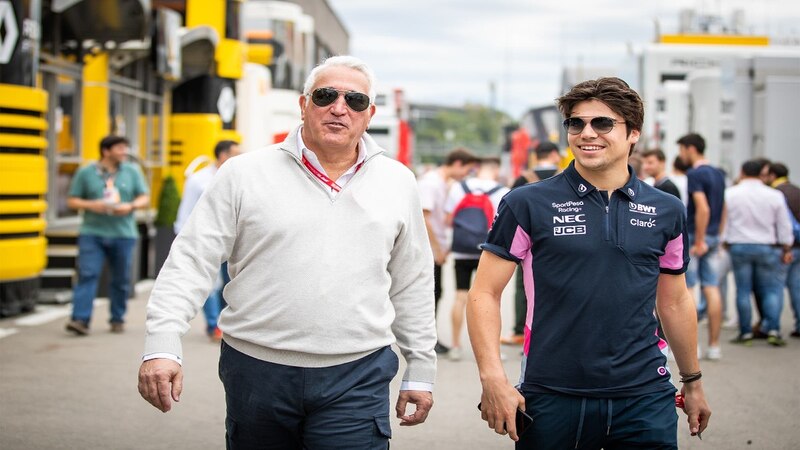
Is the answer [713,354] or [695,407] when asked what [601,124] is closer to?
[695,407]

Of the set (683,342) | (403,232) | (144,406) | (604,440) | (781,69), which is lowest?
(144,406)

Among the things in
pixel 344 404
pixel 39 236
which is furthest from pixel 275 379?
pixel 39 236

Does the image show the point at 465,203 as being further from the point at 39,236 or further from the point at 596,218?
the point at 596,218

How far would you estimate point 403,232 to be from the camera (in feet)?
13.3

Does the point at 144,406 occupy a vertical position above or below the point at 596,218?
below

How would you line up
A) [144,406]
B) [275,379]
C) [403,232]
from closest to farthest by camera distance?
1. [275,379]
2. [403,232]
3. [144,406]

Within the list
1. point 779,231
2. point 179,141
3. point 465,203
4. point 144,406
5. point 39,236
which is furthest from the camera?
point 179,141

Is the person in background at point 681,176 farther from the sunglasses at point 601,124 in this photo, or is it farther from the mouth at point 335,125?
the mouth at point 335,125

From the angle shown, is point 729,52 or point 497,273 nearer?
point 497,273

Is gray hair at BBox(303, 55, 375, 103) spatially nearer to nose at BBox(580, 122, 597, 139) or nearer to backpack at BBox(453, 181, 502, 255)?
nose at BBox(580, 122, 597, 139)

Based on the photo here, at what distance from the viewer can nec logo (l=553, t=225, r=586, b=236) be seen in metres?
3.83

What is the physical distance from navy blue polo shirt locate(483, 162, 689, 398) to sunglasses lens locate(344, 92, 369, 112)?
1.94ft

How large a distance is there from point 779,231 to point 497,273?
8.06 m

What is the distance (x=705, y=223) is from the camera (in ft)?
33.6
